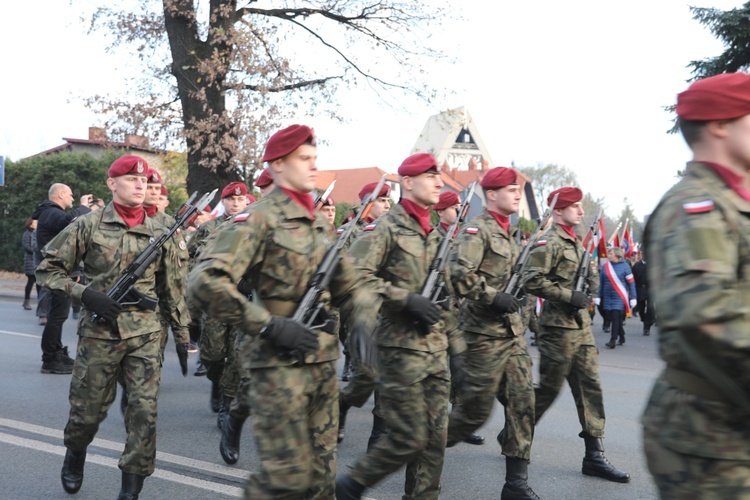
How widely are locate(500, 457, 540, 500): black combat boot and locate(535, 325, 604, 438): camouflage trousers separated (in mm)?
755

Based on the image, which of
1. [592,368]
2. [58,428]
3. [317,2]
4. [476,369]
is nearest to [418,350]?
[476,369]

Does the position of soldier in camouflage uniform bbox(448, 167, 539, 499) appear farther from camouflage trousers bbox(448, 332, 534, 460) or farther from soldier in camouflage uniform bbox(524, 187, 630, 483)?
soldier in camouflage uniform bbox(524, 187, 630, 483)

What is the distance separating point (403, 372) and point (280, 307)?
115cm

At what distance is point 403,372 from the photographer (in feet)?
14.5

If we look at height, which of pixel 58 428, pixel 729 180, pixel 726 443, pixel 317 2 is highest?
pixel 317 2

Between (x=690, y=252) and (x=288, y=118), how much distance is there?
17.4 metres

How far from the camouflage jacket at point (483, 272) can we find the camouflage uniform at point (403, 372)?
1.58 ft

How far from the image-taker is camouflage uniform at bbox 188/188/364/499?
3293 millimetres

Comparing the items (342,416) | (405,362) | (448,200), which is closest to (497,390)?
(405,362)

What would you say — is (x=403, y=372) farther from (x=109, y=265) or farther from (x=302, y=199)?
(x=109, y=265)

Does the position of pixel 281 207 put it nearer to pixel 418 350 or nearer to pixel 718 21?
pixel 418 350

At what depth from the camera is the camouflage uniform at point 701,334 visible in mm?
2061

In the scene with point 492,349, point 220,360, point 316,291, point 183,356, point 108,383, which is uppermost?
point 316,291

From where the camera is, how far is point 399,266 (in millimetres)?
4750
